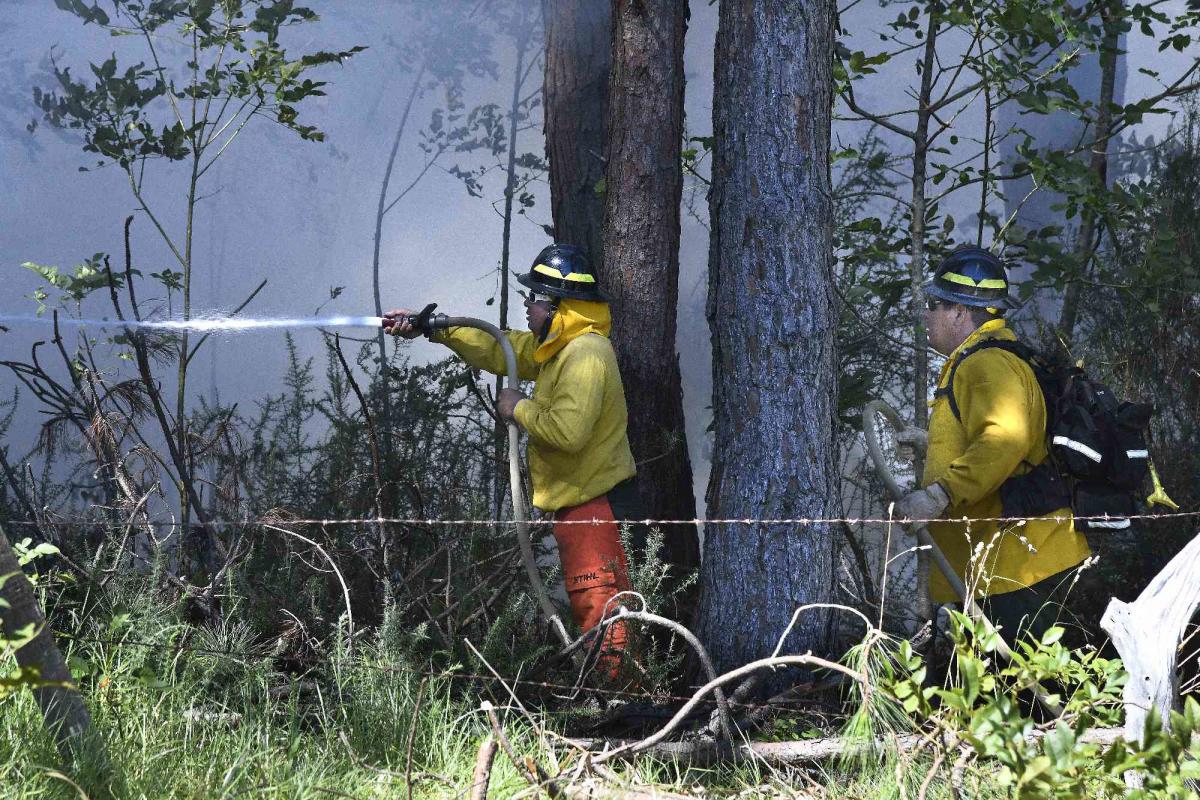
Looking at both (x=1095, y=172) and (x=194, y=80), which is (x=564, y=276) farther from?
(x=1095, y=172)

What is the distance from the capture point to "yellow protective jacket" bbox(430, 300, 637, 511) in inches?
164

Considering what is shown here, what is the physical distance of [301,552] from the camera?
15.6ft

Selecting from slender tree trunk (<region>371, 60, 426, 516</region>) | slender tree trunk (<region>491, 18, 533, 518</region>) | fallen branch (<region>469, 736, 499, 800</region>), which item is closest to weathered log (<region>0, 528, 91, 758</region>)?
fallen branch (<region>469, 736, 499, 800</region>)

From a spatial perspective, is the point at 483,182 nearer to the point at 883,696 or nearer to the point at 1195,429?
the point at 1195,429

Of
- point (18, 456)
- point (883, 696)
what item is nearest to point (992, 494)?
point (883, 696)

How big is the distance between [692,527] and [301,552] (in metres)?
1.63

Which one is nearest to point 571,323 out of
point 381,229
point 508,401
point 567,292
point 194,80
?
point 567,292

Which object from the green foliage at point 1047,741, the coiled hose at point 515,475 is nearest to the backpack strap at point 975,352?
the green foliage at point 1047,741

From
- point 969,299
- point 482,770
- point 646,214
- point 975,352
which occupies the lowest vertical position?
point 482,770

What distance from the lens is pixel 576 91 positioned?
17.3ft

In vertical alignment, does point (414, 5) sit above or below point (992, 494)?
above

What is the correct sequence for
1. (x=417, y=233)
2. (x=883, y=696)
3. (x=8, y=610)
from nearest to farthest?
(x=8, y=610) < (x=883, y=696) < (x=417, y=233)

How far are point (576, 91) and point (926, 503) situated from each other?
2.48 m

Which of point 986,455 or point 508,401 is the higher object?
point 508,401
